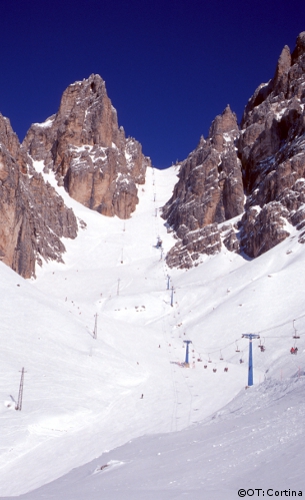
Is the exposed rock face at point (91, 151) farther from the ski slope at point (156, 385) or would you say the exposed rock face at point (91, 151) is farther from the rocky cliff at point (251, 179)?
the ski slope at point (156, 385)

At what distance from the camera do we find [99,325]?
38.7m

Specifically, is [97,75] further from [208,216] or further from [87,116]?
[208,216]

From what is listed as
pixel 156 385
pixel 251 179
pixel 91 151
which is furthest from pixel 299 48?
pixel 156 385

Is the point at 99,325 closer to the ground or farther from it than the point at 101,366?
farther from it

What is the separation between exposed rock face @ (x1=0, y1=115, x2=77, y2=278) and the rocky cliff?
28.1 metres

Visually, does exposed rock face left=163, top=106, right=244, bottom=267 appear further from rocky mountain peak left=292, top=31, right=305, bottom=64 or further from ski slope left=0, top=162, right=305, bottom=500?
rocky mountain peak left=292, top=31, right=305, bottom=64

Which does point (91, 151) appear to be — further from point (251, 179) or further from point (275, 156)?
point (275, 156)

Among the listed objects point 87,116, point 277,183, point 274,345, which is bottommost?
point 274,345

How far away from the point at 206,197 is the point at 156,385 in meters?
75.1

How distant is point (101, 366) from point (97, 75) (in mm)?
143516

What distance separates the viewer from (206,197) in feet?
323

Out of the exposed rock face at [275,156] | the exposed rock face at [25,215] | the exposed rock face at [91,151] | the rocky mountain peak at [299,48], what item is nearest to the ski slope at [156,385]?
the exposed rock face at [275,156]

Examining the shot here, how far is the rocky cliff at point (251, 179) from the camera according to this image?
73.4 m

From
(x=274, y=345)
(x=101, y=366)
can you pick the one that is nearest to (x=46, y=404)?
(x=101, y=366)
